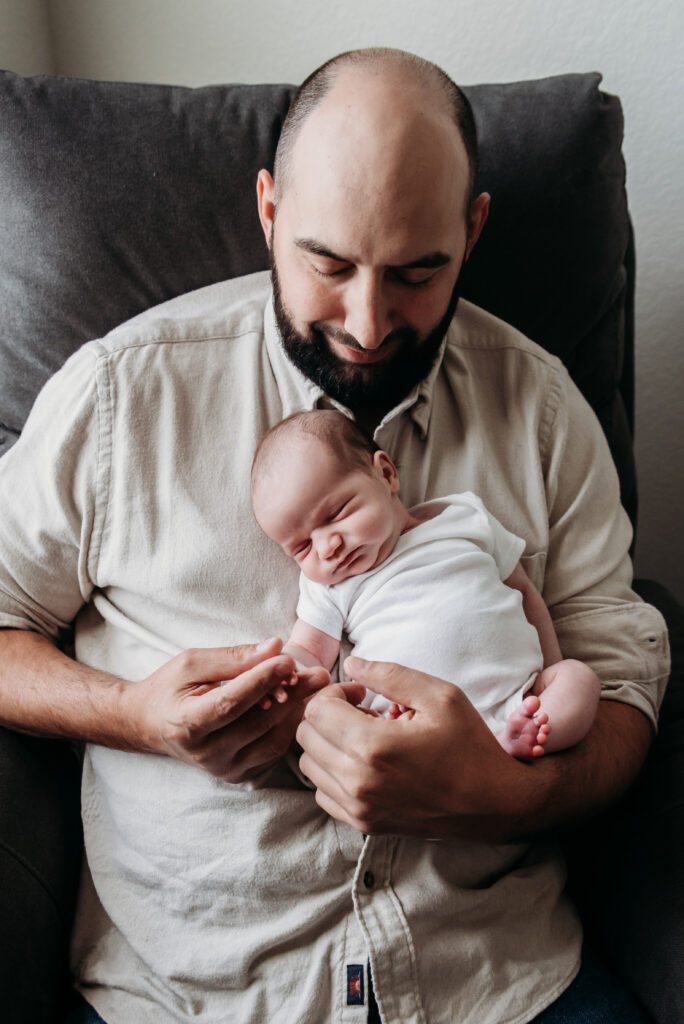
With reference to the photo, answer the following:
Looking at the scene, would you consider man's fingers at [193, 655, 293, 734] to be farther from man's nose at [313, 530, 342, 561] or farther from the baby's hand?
man's nose at [313, 530, 342, 561]

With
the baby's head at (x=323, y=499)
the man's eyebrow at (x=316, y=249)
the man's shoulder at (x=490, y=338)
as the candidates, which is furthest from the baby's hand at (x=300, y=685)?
the man's shoulder at (x=490, y=338)

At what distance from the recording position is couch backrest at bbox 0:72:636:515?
4.33 feet

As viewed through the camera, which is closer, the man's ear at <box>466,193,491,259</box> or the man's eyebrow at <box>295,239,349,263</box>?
the man's eyebrow at <box>295,239,349,263</box>

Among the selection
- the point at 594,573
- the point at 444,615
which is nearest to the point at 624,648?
the point at 594,573

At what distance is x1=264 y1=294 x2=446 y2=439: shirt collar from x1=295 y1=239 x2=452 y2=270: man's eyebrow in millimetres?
171

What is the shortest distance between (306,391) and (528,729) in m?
0.56

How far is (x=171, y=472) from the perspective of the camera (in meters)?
1.20

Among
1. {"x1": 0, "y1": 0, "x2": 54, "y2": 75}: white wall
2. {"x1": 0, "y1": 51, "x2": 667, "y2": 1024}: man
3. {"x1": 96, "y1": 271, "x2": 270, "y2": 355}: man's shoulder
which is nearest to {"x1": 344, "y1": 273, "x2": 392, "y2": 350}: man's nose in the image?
{"x1": 0, "y1": 51, "x2": 667, "y2": 1024}: man

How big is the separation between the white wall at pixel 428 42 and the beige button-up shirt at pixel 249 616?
659mm

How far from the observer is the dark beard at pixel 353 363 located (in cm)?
122

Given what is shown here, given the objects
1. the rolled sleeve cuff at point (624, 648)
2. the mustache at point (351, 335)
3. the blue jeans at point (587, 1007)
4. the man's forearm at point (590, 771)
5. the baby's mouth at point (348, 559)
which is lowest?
the blue jeans at point (587, 1007)

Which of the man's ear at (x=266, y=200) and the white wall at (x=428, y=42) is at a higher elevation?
the white wall at (x=428, y=42)

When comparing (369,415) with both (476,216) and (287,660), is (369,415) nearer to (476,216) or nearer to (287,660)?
(476,216)

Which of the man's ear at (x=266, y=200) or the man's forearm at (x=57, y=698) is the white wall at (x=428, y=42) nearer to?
the man's ear at (x=266, y=200)
